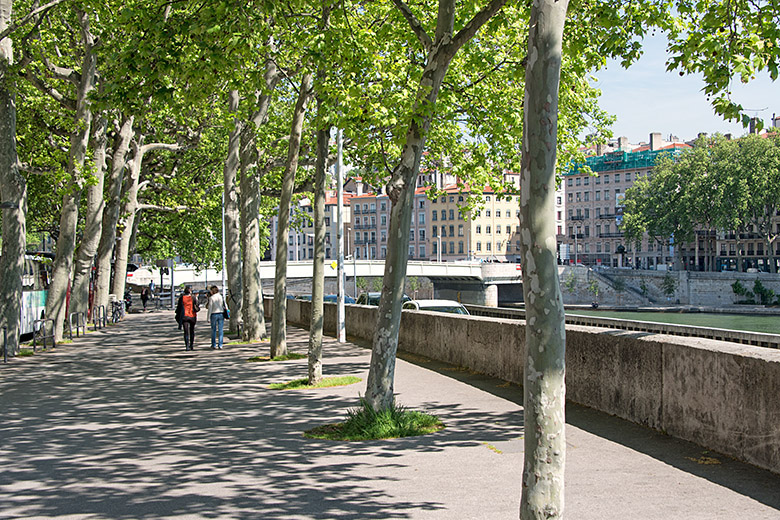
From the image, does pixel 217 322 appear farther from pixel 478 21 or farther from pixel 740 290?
pixel 740 290

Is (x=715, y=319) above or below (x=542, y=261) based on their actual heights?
below

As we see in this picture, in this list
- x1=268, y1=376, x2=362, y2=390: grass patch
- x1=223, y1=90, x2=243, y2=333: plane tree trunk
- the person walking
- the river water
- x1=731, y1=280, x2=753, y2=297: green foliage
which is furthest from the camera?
x1=731, y1=280, x2=753, y2=297: green foliage

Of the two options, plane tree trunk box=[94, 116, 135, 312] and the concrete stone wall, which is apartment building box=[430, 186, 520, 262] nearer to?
the concrete stone wall

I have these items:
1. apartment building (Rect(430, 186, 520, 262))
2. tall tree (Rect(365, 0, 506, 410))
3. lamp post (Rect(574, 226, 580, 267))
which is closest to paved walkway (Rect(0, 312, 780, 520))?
tall tree (Rect(365, 0, 506, 410))

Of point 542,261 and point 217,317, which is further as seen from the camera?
point 217,317

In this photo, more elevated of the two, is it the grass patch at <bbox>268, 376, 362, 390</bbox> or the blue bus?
the blue bus

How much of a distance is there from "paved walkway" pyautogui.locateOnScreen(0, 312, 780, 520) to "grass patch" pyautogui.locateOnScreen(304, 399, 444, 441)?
26 cm

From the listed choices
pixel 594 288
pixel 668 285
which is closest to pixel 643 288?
pixel 668 285

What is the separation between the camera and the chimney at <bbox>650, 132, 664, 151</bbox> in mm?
140125

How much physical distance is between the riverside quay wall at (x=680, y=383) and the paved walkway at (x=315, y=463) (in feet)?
0.72

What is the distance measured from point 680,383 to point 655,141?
138 m

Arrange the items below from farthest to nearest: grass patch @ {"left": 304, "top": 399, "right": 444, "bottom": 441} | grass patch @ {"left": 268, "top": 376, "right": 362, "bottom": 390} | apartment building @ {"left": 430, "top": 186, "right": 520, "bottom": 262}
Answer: apartment building @ {"left": 430, "top": 186, "right": 520, "bottom": 262}
grass patch @ {"left": 268, "top": 376, "right": 362, "bottom": 390}
grass patch @ {"left": 304, "top": 399, "right": 444, "bottom": 441}

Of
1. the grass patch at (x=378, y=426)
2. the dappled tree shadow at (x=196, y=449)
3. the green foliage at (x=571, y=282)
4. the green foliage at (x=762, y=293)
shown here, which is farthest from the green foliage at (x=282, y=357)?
the green foliage at (x=571, y=282)

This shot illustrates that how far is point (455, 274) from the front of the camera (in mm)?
93625
